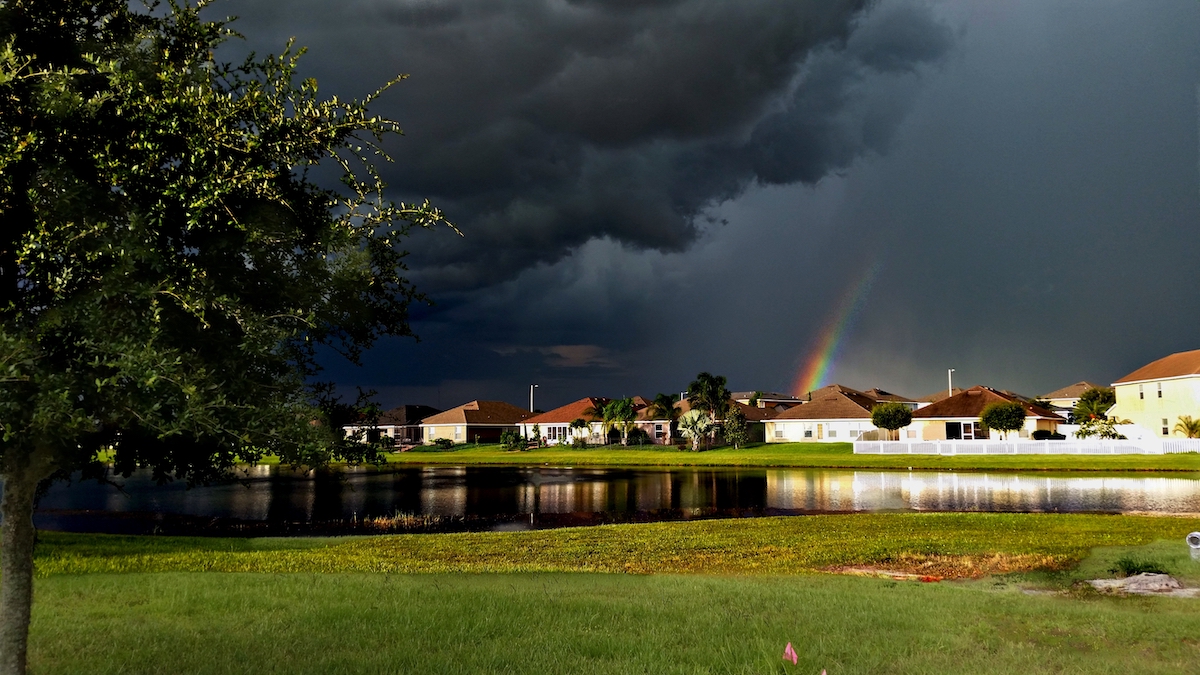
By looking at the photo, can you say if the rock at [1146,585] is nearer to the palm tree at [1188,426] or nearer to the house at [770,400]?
the palm tree at [1188,426]

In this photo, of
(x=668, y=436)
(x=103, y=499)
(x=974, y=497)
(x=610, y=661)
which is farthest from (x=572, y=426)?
(x=610, y=661)

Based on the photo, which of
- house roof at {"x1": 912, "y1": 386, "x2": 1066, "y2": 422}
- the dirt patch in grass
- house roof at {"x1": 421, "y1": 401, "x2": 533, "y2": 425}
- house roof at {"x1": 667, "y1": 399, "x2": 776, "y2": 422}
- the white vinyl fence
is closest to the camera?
the dirt patch in grass

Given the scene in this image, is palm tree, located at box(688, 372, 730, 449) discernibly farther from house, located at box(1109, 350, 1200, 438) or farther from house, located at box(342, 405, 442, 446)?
house, located at box(342, 405, 442, 446)

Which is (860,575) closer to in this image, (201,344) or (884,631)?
(884,631)

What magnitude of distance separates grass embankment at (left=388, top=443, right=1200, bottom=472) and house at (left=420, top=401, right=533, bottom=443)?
60.7 feet

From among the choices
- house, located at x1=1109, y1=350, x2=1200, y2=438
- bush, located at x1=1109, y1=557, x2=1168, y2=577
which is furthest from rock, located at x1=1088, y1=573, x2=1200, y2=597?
house, located at x1=1109, y1=350, x2=1200, y2=438

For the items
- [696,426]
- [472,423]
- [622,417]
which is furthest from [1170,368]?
[472,423]

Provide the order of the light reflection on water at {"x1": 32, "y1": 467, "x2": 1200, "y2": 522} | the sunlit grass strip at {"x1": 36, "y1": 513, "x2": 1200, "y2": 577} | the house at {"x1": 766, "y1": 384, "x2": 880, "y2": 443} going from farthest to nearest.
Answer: the house at {"x1": 766, "y1": 384, "x2": 880, "y2": 443} < the light reflection on water at {"x1": 32, "y1": 467, "x2": 1200, "y2": 522} < the sunlit grass strip at {"x1": 36, "y1": 513, "x2": 1200, "y2": 577}

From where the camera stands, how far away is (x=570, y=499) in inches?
1770

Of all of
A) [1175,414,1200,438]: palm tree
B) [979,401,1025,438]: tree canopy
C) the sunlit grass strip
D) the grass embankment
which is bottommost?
the sunlit grass strip

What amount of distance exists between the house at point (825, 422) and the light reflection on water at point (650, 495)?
32112 millimetres

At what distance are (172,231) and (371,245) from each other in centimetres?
195

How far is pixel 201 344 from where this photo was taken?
679 cm

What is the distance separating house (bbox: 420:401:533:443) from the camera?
122m
